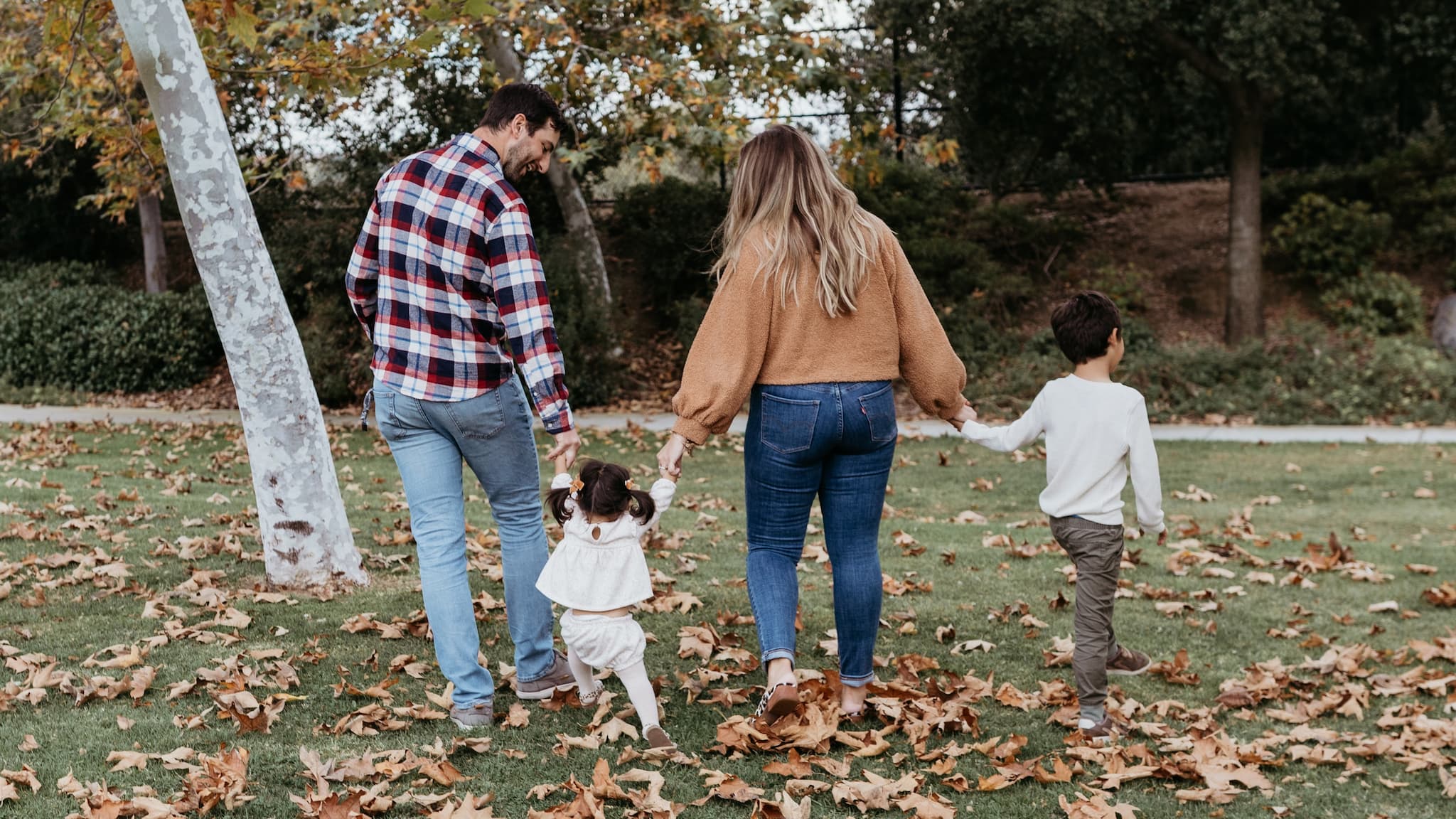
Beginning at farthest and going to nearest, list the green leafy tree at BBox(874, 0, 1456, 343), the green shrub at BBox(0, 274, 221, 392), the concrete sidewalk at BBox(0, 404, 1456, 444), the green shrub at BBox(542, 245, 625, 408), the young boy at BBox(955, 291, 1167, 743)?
the green shrub at BBox(0, 274, 221, 392) < the green shrub at BBox(542, 245, 625, 408) < the green leafy tree at BBox(874, 0, 1456, 343) < the concrete sidewalk at BBox(0, 404, 1456, 444) < the young boy at BBox(955, 291, 1167, 743)

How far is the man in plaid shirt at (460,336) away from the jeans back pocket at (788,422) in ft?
1.93

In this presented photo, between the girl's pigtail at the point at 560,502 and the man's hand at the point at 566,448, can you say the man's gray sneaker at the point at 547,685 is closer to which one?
the girl's pigtail at the point at 560,502

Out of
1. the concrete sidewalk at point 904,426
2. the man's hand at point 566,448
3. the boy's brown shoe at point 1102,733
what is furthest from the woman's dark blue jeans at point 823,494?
the concrete sidewalk at point 904,426

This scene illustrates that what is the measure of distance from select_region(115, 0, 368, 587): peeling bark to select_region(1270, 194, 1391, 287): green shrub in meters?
14.4

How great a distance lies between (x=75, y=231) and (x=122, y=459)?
10713 mm

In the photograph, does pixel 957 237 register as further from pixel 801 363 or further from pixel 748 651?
pixel 801 363

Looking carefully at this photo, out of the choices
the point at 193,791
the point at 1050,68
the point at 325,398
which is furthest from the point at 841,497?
the point at 1050,68

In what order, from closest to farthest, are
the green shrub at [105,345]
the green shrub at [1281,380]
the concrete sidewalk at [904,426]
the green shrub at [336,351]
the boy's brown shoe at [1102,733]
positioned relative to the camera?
the boy's brown shoe at [1102,733] → the concrete sidewalk at [904,426] → the green shrub at [1281,380] → the green shrub at [336,351] → the green shrub at [105,345]

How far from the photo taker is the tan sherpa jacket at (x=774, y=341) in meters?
3.72

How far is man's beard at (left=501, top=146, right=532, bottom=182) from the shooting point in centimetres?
389

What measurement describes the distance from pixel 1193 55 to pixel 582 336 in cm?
779

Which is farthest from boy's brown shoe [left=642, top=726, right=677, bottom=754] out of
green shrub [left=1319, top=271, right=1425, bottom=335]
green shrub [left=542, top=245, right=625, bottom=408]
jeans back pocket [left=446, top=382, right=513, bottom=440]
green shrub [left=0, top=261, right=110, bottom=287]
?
green shrub [left=0, top=261, right=110, bottom=287]

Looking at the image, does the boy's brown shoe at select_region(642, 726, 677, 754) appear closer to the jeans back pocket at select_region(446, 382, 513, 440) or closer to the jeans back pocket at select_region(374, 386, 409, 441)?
the jeans back pocket at select_region(446, 382, 513, 440)

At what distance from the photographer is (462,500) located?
388 centimetres
